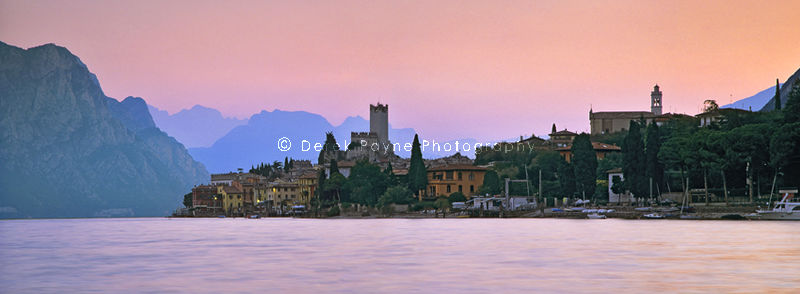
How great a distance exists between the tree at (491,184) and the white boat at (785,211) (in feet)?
146

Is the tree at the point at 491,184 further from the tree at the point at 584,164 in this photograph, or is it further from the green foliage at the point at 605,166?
the tree at the point at 584,164

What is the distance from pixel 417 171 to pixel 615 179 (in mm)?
27872

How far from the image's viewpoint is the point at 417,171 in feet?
385

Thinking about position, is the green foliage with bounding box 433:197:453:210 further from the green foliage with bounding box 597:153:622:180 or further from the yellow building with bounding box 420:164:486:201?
the green foliage with bounding box 597:153:622:180

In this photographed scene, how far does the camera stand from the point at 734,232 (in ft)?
178

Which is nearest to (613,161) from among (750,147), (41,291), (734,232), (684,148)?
(684,148)

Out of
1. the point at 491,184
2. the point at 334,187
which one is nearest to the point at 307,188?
the point at 334,187

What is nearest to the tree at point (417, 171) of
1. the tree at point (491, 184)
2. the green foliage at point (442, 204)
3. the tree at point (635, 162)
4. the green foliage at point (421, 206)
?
the green foliage at point (421, 206)

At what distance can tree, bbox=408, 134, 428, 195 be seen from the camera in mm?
117062

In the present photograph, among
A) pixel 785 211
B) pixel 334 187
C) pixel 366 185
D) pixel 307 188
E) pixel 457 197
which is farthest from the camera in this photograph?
pixel 307 188

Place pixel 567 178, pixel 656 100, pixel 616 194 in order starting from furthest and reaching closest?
1. pixel 656 100
2. pixel 616 194
3. pixel 567 178

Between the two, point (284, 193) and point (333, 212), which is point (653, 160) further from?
point (284, 193)

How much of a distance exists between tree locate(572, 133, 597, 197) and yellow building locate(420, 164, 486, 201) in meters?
26.1

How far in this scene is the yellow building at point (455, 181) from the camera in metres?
122
